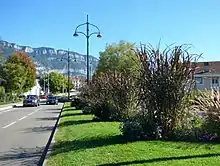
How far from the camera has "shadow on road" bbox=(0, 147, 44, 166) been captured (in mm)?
10445

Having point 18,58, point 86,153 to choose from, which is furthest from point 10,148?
point 18,58

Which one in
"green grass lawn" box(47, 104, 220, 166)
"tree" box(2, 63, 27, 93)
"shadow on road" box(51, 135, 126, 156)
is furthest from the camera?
"tree" box(2, 63, 27, 93)

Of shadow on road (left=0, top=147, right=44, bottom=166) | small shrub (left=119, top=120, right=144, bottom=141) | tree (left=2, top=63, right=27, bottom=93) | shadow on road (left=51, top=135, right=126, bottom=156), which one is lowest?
shadow on road (left=0, top=147, right=44, bottom=166)

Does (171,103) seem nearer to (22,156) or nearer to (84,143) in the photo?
(84,143)

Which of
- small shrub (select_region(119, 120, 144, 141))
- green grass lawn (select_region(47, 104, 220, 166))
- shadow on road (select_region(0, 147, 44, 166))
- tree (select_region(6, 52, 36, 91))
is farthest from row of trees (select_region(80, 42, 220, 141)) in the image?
tree (select_region(6, 52, 36, 91))

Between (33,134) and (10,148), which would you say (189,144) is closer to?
(10,148)

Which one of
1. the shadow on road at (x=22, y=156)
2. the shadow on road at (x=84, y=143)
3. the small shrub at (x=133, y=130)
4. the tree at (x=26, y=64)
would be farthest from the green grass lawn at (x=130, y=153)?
the tree at (x=26, y=64)

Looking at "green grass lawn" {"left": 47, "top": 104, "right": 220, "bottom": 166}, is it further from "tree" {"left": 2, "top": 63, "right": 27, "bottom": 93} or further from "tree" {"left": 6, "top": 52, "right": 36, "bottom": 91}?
"tree" {"left": 6, "top": 52, "right": 36, "bottom": 91}

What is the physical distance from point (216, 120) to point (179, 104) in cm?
130

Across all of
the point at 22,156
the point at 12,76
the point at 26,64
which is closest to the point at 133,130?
the point at 22,156

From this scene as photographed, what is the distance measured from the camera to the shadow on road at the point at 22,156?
34.3 feet

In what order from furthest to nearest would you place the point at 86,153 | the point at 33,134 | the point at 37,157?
the point at 33,134, the point at 37,157, the point at 86,153

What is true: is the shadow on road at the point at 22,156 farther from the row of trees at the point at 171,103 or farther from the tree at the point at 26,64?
the tree at the point at 26,64

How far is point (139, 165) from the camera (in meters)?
8.59
